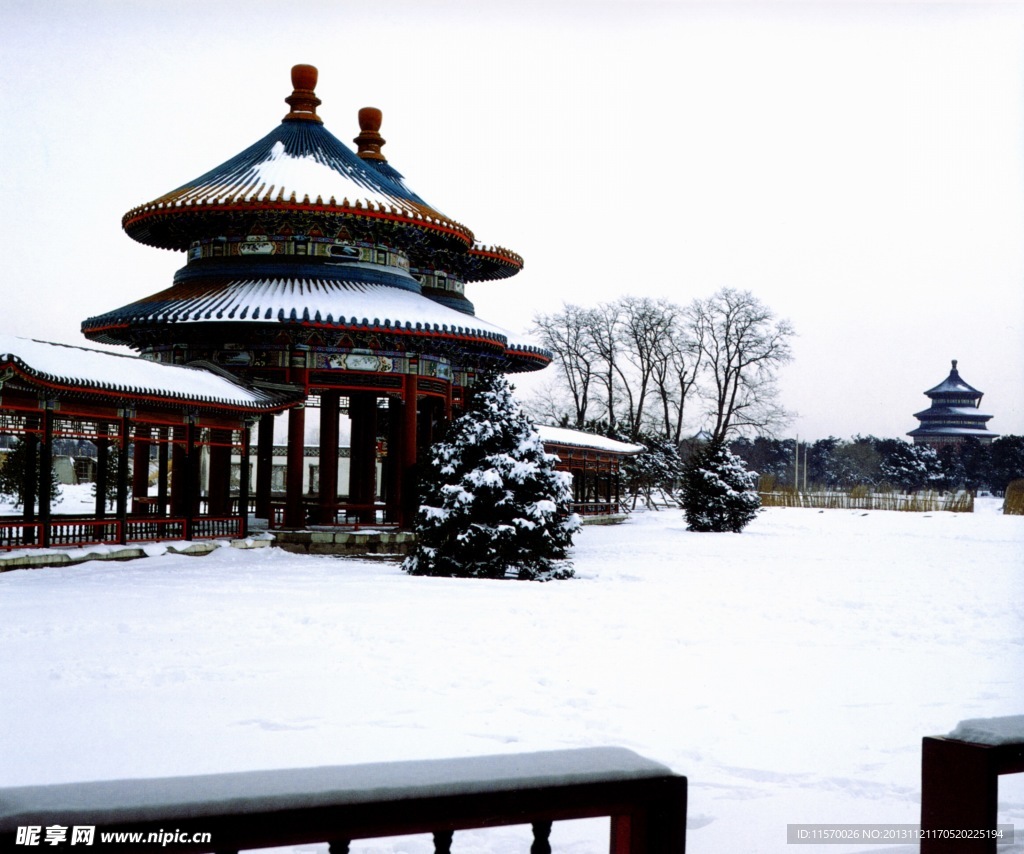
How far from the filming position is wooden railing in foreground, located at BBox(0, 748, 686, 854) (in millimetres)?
2146

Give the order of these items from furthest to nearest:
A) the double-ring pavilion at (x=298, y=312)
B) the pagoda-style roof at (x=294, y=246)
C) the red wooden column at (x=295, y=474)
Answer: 1. the pagoda-style roof at (x=294, y=246)
2. the red wooden column at (x=295, y=474)
3. the double-ring pavilion at (x=298, y=312)

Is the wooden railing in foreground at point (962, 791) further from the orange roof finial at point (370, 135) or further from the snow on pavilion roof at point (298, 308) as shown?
the orange roof finial at point (370, 135)

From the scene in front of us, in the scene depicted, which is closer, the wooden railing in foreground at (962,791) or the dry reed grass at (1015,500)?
the wooden railing in foreground at (962,791)

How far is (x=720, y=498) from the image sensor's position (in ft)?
95.6

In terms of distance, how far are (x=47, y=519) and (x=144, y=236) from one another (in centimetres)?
929

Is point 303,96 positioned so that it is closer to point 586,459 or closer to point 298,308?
point 298,308

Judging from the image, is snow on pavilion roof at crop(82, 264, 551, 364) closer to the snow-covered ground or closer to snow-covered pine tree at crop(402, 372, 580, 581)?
snow-covered pine tree at crop(402, 372, 580, 581)

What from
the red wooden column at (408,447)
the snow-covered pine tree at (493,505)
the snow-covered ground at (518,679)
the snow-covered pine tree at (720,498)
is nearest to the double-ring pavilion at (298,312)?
the red wooden column at (408,447)

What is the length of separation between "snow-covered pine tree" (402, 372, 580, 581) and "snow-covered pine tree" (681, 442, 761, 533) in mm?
13824

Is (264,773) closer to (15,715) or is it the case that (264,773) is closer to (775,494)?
(15,715)

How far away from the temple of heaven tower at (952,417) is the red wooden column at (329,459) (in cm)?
5216

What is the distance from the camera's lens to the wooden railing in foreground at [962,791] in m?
3.24

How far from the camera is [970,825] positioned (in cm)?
327

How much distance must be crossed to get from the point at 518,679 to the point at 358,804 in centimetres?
548
